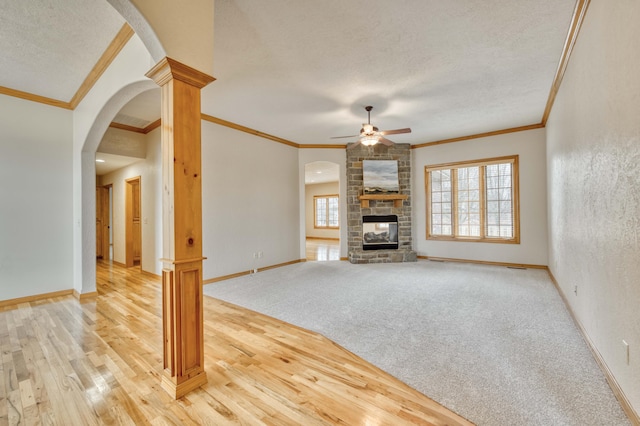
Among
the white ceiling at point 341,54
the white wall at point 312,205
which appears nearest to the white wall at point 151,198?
the white ceiling at point 341,54

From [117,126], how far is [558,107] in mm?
7053

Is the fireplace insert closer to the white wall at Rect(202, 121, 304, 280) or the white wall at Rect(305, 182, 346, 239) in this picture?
the white wall at Rect(202, 121, 304, 280)

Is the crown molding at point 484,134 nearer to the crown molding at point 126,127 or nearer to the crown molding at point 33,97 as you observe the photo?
the crown molding at point 126,127

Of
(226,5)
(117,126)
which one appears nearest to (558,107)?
(226,5)

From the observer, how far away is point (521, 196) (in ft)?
18.2

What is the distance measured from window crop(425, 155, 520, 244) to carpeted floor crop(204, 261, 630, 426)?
114 centimetres

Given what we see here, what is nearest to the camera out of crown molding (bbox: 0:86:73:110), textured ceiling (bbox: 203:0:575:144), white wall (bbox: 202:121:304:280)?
textured ceiling (bbox: 203:0:575:144)

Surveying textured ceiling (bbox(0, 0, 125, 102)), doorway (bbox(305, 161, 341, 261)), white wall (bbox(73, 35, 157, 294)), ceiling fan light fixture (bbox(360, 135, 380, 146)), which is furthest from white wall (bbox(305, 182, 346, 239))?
textured ceiling (bbox(0, 0, 125, 102))

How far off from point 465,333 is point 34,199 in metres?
5.54

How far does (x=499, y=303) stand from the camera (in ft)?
11.4

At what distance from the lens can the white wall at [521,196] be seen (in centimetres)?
537

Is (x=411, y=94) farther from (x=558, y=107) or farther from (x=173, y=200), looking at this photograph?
(x=173, y=200)

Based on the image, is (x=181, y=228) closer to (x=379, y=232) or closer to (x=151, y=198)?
(x=151, y=198)

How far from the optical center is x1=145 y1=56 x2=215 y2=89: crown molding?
67.7 inches
